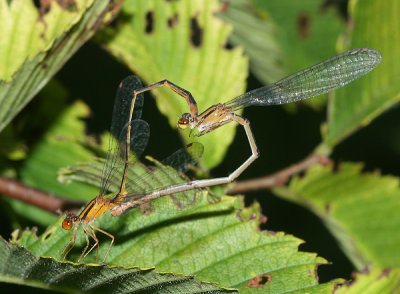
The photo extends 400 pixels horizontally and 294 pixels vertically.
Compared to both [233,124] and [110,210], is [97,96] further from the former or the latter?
[110,210]

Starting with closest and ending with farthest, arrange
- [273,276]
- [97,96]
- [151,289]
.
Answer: [151,289], [273,276], [97,96]

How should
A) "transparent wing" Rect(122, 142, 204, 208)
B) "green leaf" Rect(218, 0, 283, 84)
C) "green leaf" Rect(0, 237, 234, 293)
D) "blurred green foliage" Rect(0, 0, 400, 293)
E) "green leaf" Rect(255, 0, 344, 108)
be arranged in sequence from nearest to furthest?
"green leaf" Rect(0, 237, 234, 293) → "blurred green foliage" Rect(0, 0, 400, 293) → "transparent wing" Rect(122, 142, 204, 208) → "green leaf" Rect(218, 0, 283, 84) → "green leaf" Rect(255, 0, 344, 108)

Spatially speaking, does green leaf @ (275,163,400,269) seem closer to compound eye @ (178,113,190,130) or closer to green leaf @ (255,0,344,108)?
compound eye @ (178,113,190,130)

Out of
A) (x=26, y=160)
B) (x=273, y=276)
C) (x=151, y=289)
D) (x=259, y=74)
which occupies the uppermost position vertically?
(x=259, y=74)

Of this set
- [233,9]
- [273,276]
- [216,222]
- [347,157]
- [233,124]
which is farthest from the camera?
[347,157]

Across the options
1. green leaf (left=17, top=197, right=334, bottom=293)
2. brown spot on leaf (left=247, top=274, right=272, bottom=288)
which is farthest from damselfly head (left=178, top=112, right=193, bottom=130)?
brown spot on leaf (left=247, top=274, right=272, bottom=288)

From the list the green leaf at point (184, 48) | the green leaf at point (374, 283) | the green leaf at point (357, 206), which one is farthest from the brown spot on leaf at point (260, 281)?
the green leaf at point (357, 206)

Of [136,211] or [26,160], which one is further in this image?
[26,160]

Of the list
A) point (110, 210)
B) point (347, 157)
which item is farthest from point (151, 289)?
point (347, 157)
